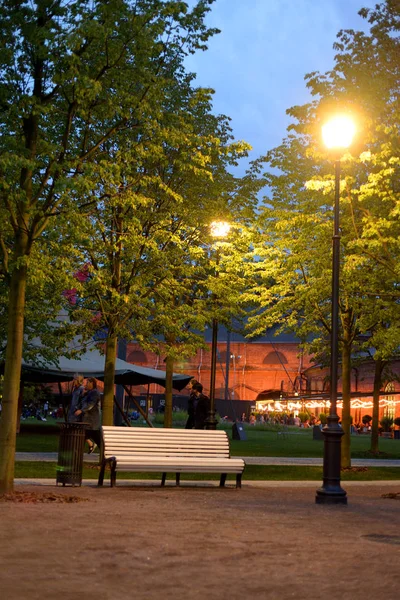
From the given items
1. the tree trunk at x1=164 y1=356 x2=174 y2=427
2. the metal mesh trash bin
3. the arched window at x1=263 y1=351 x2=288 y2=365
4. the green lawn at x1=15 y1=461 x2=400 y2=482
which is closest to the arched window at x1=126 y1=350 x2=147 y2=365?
the arched window at x1=263 y1=351 x2=288 y2=365

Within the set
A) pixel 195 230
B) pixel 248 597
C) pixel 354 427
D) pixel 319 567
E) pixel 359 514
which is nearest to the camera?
pixel 248 597

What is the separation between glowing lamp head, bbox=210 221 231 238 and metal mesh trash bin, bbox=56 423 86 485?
26.9 feet

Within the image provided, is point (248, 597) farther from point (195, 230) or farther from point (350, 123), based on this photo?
point (195, 230)

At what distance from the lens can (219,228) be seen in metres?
22.4

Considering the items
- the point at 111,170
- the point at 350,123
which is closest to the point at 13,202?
the point at 111,170

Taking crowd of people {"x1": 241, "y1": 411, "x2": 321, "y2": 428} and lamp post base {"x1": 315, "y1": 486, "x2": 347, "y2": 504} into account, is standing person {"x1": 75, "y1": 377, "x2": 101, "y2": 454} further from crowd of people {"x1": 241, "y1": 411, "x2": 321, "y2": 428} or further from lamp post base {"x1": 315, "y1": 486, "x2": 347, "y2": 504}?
crowd of people {"x1": 241, "y1": 411, "x2": 321, "y2": 428}

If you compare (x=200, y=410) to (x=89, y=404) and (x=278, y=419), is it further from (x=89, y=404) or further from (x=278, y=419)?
(x=278, y=419)

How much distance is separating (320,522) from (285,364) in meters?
82.9

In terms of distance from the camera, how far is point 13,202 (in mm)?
13188

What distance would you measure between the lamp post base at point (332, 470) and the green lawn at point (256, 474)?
484cm

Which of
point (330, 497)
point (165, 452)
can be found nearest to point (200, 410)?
point (165, 452)

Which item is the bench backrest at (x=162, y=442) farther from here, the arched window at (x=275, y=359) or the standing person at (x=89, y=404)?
the arched window at (x=275, y=359)

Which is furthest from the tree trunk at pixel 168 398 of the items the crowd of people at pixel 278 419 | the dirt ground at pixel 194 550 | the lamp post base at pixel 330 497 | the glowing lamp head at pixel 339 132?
the crowd of people at pixel 278 419

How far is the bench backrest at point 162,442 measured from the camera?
15.9m
